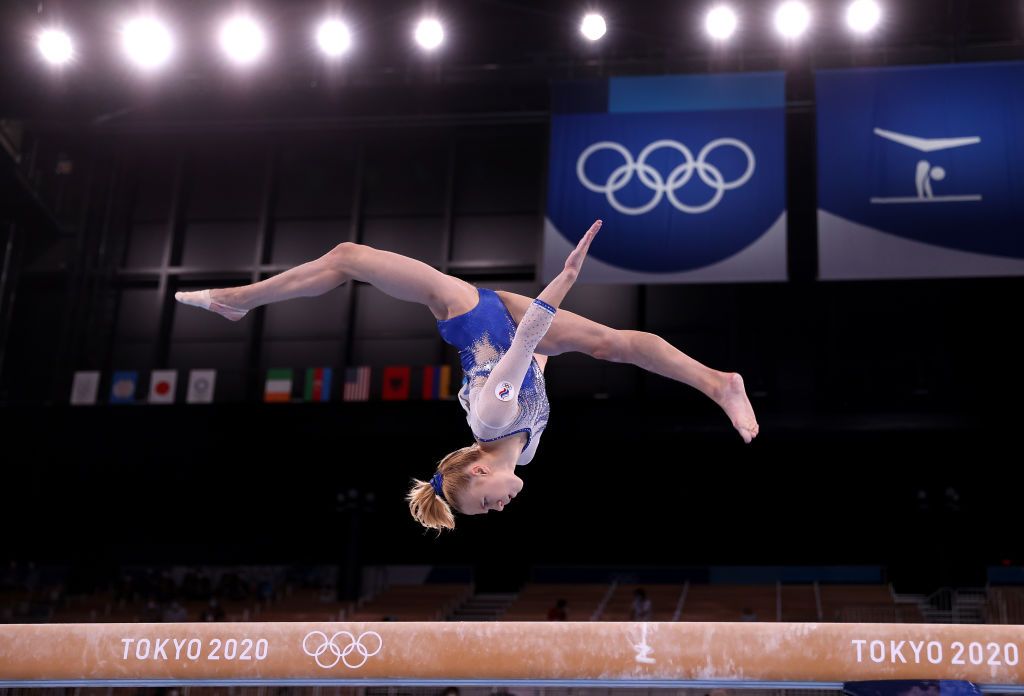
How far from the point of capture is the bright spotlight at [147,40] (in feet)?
40.8

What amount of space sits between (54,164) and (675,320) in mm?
10770

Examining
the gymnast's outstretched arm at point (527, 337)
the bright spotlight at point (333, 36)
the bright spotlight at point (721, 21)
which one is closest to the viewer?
the gymnast's outstretched arm at point (527, 337)

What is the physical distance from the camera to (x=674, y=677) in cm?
405

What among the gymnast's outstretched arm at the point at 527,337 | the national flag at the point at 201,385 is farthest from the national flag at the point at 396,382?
the gymnast's outstretched arm at the point at 527,337

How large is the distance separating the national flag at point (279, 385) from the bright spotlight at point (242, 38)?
14.9 feet

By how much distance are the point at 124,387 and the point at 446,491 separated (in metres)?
12.0

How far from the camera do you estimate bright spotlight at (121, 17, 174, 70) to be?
1242 cm

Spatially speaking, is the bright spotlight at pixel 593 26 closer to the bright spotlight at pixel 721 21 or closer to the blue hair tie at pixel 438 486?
the bright spotlight at pixel 721 21

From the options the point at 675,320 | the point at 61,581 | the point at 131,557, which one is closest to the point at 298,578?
the point at 131,557

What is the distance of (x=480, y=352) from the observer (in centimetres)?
464

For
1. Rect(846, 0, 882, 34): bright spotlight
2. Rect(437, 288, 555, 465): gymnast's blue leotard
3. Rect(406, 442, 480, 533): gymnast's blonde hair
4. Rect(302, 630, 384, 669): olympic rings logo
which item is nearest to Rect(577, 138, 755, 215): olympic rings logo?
Rect(846, 0, 882, 34): bright spotlight

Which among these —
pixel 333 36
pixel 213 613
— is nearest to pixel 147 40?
pixel 333 36

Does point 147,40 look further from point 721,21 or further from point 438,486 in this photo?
point 438,486

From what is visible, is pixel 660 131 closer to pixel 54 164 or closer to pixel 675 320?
pixel 675 320
